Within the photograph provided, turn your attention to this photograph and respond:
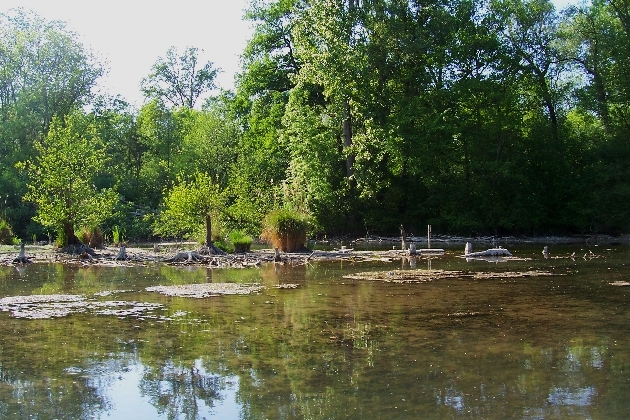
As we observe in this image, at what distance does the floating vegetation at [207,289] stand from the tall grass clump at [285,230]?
9.95m

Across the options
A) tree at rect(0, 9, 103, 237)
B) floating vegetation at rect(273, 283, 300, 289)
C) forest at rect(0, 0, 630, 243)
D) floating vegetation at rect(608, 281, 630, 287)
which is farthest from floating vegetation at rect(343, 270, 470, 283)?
tree at rect(0, 9, 103, 237)

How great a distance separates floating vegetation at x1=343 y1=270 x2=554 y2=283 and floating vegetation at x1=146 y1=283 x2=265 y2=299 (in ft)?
11.2

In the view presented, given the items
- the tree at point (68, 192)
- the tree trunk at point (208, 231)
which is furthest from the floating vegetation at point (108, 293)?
the tree at point (68, 192)

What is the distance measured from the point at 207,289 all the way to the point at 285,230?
11.2 m

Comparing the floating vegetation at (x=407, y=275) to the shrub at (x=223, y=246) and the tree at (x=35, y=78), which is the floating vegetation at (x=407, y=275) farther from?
the tree at (x=35, y=78)

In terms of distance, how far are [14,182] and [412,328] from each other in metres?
36.8

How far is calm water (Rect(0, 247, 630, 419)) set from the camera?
6602mm

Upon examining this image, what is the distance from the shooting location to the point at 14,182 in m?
40.9

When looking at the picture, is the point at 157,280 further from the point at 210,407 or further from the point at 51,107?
the point at 51,107

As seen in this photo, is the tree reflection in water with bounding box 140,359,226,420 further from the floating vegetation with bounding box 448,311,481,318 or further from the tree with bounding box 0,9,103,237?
the tree with bounding box 0,9,103,237

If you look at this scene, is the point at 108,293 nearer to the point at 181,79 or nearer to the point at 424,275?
the point at 424,275

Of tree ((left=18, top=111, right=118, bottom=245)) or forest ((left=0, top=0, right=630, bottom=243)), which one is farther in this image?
forest ((left=0, top=0, right=630, bottom=243))

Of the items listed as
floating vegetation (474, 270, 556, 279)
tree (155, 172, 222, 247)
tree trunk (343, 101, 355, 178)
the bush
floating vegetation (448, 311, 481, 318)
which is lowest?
floating vegetation (448, 311, 481, 318)

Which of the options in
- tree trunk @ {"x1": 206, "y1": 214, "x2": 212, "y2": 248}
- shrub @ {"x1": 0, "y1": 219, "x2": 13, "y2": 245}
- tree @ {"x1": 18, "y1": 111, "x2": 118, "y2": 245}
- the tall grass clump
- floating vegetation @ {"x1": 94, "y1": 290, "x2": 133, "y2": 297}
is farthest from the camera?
shrub @ {"x1": 0, "y1": 219, "x2": 13, "y2": 245}
